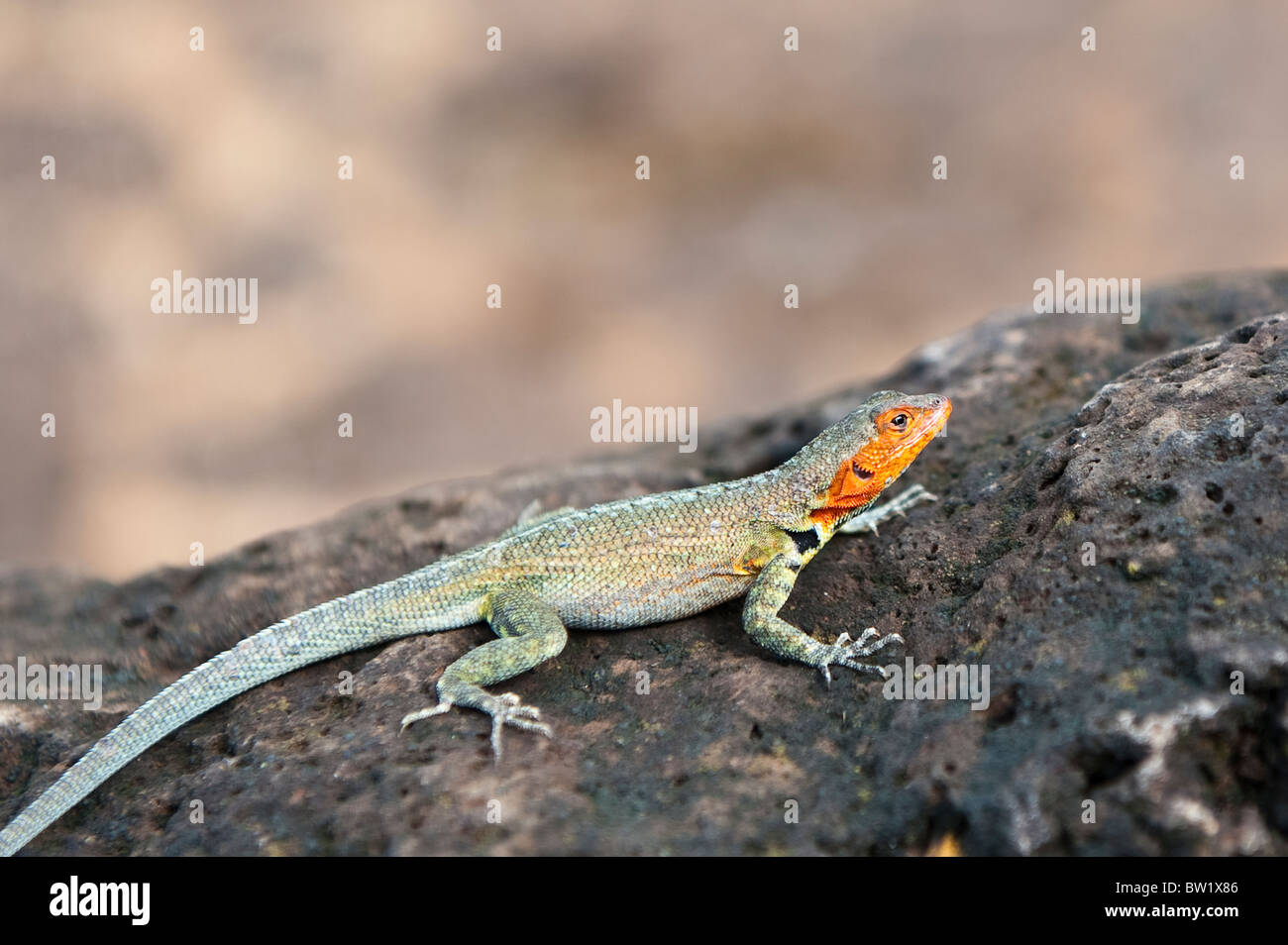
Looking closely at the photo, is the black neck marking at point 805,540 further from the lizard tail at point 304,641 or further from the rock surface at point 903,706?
the lizard tail at point 304,641

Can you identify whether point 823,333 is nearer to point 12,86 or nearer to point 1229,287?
point 1229,287

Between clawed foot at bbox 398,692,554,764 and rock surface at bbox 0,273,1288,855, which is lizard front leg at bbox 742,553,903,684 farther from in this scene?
clawed foot at bbox 398,692,554,764

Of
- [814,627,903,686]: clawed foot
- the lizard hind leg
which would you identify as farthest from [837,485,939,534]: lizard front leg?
the lizard hind leg

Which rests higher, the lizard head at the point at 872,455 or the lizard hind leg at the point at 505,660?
the lizard head at the point at 872,455

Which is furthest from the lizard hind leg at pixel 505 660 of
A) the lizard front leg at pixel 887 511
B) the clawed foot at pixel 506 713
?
the lizard front leg at pixel 887 511

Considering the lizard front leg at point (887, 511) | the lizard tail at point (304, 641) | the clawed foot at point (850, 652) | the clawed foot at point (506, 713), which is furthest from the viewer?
the lizard front leg at point (887, 511)

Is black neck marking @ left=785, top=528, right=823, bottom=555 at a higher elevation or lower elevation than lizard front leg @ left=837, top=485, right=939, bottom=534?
lower

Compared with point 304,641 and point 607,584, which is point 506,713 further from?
point 304,641

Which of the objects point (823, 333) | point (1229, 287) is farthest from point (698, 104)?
point (1229, 287)
